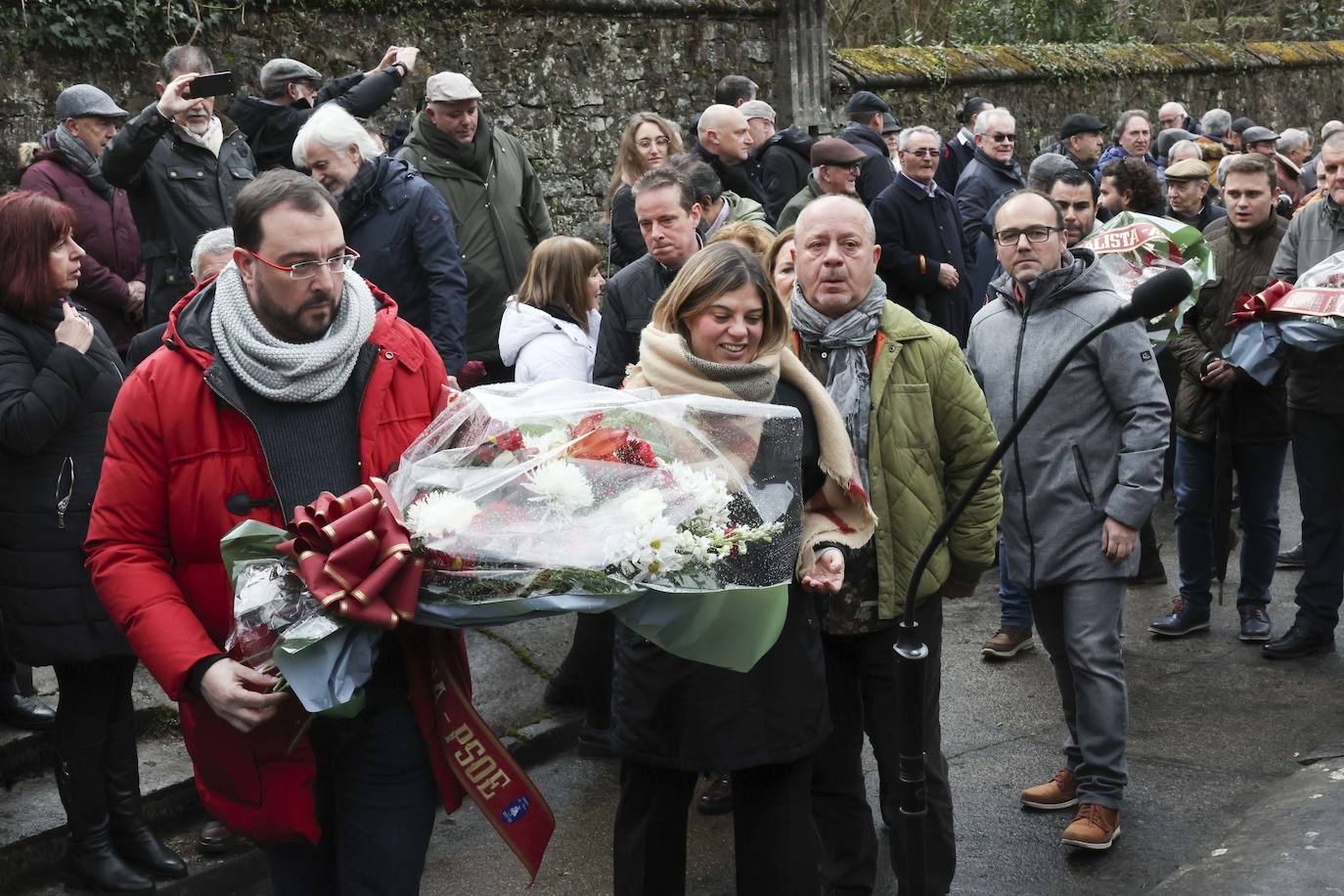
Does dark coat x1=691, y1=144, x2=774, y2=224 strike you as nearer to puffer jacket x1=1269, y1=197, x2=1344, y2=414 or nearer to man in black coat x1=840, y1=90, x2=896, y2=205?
man in black coat x1=840, y1=90, x2=896, y2=205

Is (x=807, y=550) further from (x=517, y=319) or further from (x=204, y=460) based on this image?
(x=517, y=319)

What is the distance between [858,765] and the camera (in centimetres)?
456

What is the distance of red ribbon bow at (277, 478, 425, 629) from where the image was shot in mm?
2926

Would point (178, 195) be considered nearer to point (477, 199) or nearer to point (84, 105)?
point (84, 105)

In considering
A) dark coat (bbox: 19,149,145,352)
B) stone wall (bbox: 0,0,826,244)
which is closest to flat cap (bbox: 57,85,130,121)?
dark coat (bbox: 19,149,145,352)

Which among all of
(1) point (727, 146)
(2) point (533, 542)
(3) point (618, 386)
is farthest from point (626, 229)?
(2) point (533, 542)

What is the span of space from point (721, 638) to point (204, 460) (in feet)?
3.96

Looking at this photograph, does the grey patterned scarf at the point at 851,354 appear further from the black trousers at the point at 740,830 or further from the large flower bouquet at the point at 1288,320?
the large flower bouquet at the point at 1288,320

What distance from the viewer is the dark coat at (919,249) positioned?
896 centimetres

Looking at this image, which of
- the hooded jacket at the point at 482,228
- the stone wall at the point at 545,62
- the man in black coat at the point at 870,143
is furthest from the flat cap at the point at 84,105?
the man in black coat at the point at 870,143

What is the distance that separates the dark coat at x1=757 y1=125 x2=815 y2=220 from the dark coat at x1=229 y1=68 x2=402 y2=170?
2658 millimetres

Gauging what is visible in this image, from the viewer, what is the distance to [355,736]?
3.29 metres

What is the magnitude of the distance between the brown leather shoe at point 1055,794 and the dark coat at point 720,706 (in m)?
2.00

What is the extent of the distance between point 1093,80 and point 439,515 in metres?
16.0
